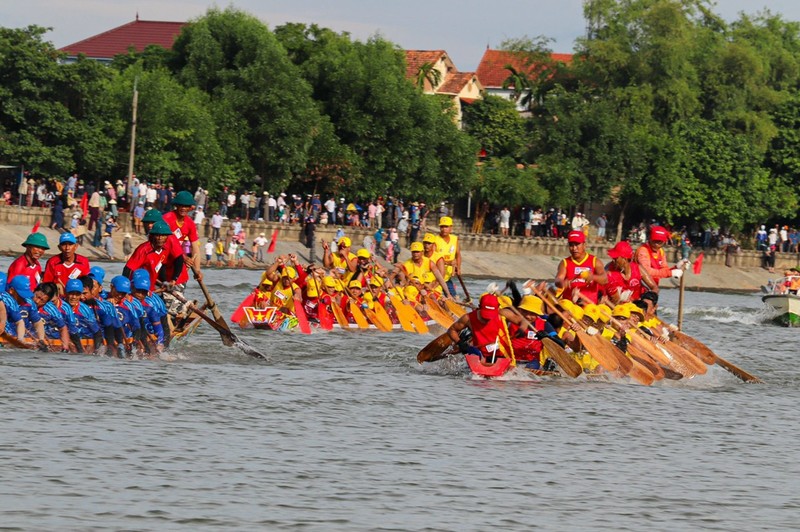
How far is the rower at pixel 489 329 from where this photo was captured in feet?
67.6

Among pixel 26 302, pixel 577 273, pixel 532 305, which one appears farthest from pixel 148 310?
pixel 577 273

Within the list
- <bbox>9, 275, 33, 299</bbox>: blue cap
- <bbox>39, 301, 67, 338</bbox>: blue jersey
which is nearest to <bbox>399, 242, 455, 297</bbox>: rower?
<bbox>39, 301, 67, 338</bbox>: blue jersey

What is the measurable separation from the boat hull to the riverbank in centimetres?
2308

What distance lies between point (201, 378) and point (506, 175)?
187 feet

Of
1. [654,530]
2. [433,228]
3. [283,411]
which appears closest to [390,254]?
[433,228]

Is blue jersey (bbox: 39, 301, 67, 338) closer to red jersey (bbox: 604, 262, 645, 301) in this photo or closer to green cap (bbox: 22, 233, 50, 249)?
green cap (bbox: 22, 233, 50, 249)

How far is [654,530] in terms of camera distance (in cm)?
1329

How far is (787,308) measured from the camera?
1647 inches

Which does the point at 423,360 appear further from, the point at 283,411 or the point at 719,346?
the point at 719,346

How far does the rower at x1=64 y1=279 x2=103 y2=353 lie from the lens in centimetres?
2008

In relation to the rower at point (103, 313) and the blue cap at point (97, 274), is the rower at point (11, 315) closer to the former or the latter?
the rower at point (103, 313)

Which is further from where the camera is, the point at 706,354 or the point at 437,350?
the point at 706,354

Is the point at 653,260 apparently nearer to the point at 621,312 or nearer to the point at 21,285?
the point at 621,312

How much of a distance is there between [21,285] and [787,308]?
88.0 ft
